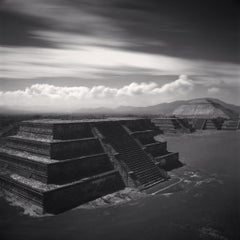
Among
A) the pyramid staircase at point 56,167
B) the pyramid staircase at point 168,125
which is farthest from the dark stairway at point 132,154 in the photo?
the pyramid staircase at point 168,125

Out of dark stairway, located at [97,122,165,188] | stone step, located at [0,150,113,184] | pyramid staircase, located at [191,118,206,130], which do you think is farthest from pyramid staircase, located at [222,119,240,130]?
stone step, located at [0,150,113,184]

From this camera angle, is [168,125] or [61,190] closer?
[61,190]

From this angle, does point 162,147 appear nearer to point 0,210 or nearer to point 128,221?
point 128,221

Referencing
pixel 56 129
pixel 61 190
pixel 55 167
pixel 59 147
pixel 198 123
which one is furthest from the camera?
pixel 198 123

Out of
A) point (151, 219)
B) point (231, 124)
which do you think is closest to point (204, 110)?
point (231, 124)

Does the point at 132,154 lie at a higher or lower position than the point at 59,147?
lower

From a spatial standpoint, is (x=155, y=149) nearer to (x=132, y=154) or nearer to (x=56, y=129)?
(x=132, y=154)
